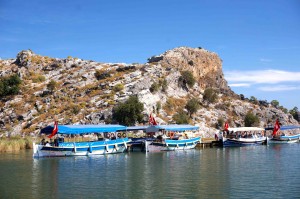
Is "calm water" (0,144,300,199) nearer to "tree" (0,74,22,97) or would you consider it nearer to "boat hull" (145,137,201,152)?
"boat hull" (145,137,201,152)

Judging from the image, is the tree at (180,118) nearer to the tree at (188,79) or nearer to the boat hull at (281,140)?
the boat hull at (281,140)

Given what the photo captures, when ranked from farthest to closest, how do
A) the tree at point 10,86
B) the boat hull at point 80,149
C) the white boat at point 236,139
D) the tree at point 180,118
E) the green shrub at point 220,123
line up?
the tree at point 10,86 → the green shrub at point 220,123 → the tree at point 180,118 → the white boat at point 236,139 → the boat hull at point 80,149

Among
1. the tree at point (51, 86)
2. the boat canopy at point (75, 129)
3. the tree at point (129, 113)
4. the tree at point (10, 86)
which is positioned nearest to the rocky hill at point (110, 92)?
the tree at point (51, 86)

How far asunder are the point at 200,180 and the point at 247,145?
52.1 m

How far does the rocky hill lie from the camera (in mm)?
105625

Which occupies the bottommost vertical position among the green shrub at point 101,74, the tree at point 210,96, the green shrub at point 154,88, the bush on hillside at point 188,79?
the tree at point 210,96

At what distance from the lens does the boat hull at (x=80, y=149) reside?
5825 centimetres

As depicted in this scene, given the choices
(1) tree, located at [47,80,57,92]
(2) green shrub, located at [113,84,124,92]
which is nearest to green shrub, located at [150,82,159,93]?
(2) green shrub, located at [113,84,124,92]

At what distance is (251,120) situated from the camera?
120 meters

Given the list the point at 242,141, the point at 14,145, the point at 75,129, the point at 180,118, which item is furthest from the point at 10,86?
the point at 242,141

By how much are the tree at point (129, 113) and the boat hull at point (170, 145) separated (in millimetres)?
23121

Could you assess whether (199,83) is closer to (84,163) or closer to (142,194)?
(84,163)

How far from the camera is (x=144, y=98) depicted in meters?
106

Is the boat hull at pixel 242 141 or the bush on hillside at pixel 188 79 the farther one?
the bush on hillside at pixel 188 79
